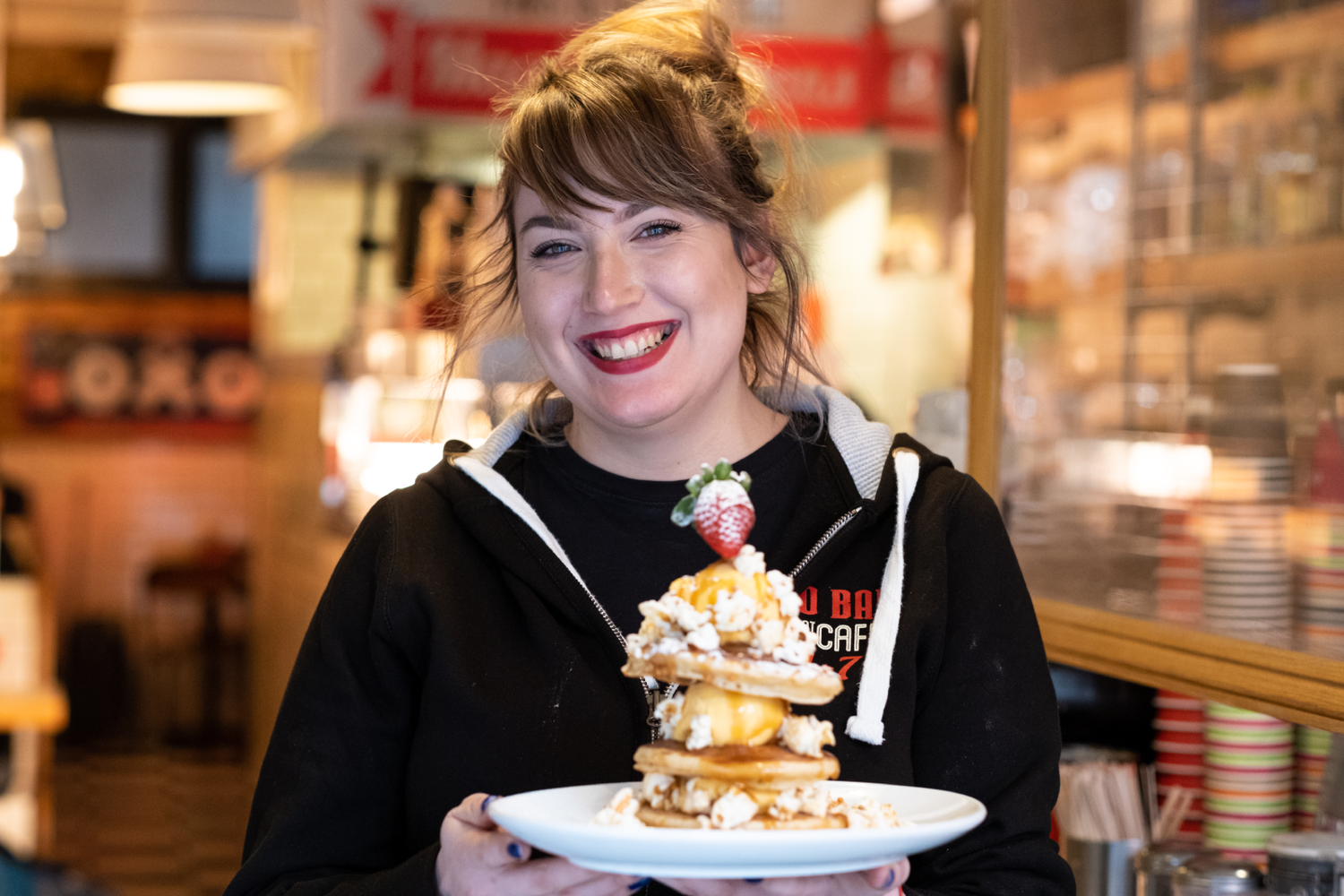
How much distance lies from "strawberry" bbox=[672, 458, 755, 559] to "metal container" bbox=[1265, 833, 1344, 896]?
2.80 feet

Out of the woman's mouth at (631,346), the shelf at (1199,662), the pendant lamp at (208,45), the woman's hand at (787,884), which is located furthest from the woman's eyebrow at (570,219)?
the pendant lamp at (208,45)

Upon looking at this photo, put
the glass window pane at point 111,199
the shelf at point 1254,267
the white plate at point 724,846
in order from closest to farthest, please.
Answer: the white plate at point 724,846 < the shelf at point 1254,267 < the glass window pane at point 111,199

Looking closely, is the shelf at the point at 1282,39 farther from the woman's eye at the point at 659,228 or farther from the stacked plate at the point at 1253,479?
the woman's eye at the point at 659,228

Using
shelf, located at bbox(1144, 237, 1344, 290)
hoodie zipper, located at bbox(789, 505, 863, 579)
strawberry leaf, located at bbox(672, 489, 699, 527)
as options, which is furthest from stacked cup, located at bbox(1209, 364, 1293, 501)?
strawberry leaf, located at bbox(672, 489, 699, 527)

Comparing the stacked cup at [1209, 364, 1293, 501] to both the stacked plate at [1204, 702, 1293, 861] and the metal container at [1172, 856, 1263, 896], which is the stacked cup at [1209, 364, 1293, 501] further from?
the metal container at [1172, 856, 1263, 896]

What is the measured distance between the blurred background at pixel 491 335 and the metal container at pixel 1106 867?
18cm

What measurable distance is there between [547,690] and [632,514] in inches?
7.9

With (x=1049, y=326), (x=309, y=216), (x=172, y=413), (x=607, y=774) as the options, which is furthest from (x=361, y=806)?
(x=172, y=413)

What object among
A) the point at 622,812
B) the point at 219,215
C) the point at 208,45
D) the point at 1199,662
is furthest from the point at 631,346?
the point at 219,215

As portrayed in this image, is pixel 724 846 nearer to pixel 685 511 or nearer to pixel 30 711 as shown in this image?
pixel 685 511

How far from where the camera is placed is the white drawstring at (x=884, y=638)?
1.41 m

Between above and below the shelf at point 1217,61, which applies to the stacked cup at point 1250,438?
below

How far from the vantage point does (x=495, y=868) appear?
1.18 meters

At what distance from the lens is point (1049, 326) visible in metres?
2.79
